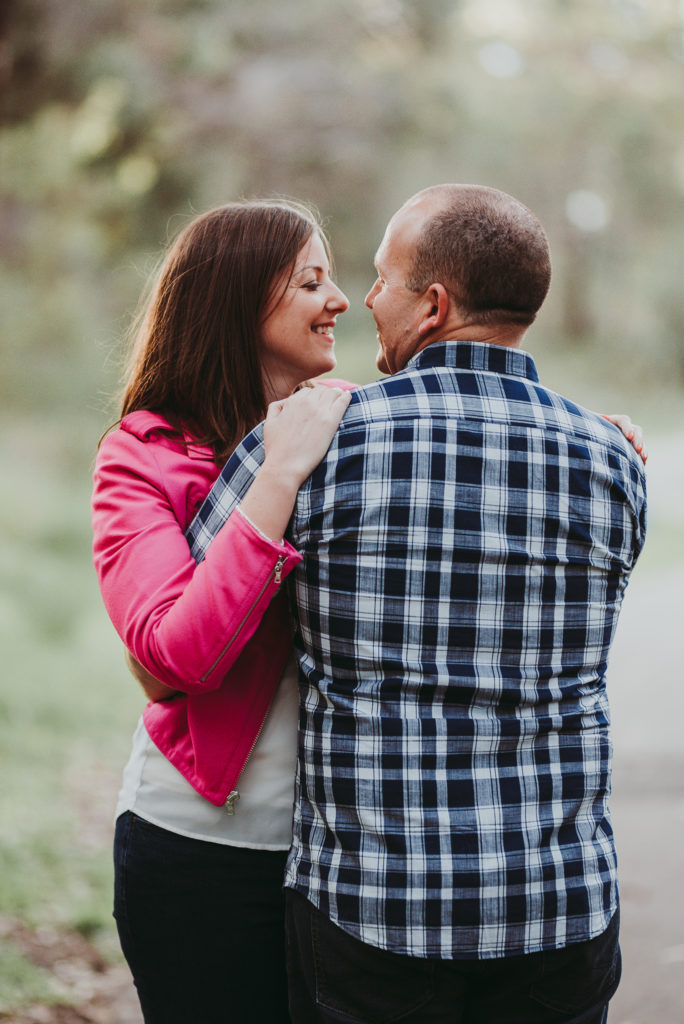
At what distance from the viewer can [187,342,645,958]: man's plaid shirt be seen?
108 centimetres

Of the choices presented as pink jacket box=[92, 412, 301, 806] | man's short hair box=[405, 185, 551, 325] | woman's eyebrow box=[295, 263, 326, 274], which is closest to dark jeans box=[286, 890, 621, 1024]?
pink jacket box=[92, 412, 301, 806]

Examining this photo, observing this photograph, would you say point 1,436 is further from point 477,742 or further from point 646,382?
point 477,742

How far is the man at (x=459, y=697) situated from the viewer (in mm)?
1082

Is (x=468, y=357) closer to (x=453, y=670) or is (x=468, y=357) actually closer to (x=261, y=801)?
(x=453, y=670)

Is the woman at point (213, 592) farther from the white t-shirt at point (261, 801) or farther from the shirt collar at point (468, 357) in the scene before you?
the shirt collar at point (468, 357)

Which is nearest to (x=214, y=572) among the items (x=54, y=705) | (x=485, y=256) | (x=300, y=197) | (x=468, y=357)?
(x=468, y=357)

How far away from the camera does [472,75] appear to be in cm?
562

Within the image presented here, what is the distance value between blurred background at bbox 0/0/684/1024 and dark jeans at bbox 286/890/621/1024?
2.84 m

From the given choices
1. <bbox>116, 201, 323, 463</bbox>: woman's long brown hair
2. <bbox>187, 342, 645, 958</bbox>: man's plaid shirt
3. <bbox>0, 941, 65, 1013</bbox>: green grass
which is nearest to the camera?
<bbox>187, 342, 645, 958</bbox>: man's plaid shirt

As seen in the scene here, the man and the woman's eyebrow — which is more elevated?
the woman's eyebrow

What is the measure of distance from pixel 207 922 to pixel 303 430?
0.71 m

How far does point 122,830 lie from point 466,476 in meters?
0.73

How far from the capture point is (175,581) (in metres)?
1.17

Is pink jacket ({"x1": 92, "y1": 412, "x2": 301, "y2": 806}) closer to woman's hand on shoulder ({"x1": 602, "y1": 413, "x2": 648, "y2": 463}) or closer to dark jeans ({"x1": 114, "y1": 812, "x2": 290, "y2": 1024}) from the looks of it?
dark jeans ({"x1": 114, "y1": 812, "x2": 290, "y2": 1024})
